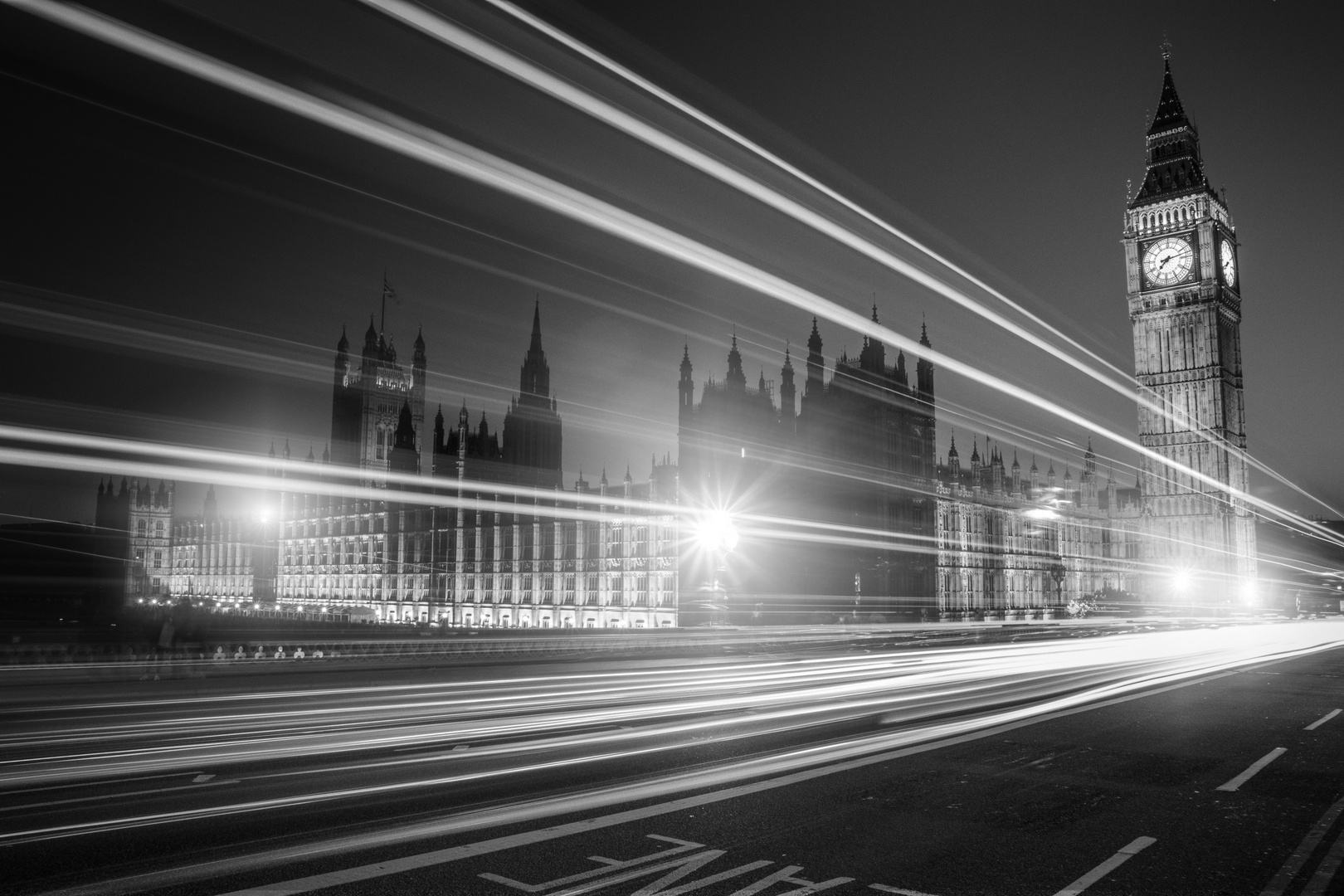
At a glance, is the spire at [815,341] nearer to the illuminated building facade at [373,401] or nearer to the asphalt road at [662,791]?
the asphalt road at [662,791]

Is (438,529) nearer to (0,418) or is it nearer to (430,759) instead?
(0,418)

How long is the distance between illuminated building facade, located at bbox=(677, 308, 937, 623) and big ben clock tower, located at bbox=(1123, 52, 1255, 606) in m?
44.3

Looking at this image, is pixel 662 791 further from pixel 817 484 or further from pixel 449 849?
pixel 817 484

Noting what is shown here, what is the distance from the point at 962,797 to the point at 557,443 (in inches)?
2550

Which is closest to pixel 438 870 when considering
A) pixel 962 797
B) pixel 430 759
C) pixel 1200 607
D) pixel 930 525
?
pixel 430 759

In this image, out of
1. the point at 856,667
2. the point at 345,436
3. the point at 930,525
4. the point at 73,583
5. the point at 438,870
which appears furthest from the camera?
the point at 345,436

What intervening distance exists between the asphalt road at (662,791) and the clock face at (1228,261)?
94.2m

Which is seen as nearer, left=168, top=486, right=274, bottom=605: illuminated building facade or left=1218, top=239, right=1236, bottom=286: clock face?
left=1218, top=239, right=1236, bottom=286: clock face

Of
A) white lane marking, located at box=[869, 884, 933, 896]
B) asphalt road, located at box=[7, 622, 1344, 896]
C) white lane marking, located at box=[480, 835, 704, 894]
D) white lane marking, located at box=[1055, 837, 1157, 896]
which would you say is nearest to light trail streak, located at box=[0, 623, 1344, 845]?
asphalt road, located at box=[7, 622, 1344, 896]

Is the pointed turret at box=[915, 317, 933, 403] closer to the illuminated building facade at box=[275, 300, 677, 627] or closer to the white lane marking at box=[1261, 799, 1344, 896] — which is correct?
the illuminated building facade at box=[275, 300, 677, 627]

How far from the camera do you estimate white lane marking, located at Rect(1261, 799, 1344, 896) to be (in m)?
5.89

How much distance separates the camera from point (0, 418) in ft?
117

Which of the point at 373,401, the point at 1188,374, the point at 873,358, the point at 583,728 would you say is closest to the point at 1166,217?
→ the point at 1188,374

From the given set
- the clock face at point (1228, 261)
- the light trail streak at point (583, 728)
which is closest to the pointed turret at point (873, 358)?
the light trail streak at point (583, 728)
